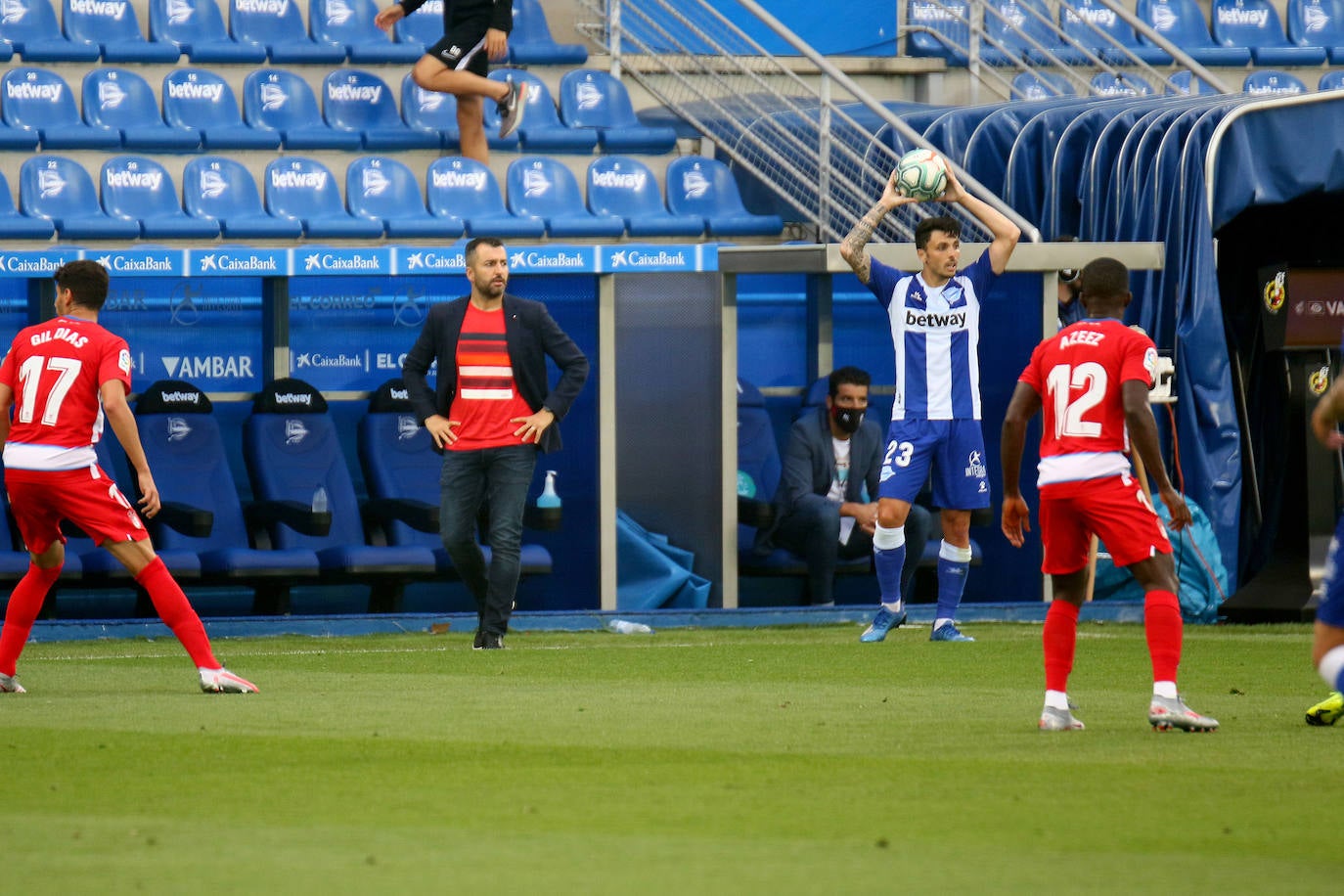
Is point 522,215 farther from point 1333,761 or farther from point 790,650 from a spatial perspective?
point 1333,761

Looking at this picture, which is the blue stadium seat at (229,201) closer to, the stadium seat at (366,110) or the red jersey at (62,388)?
the stadium seat at (366,110)

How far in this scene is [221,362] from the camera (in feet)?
45.1

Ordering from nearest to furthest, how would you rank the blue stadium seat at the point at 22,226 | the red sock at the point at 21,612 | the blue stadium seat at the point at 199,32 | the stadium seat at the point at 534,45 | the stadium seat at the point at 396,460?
1. the red sock at the point at 21,612
2. the stadium seat at the point at 396,460
3. the blue stadium seat at the point at 22,226
4. the blue stadium seat at the point at 199,32
5. the stadium seat at the point at 534,45

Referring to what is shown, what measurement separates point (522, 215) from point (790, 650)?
194 inches

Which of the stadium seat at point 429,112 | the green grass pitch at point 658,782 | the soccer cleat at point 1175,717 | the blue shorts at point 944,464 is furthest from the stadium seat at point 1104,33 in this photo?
the soccer cleat at point 1175,717

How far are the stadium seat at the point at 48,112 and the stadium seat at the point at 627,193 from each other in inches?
128

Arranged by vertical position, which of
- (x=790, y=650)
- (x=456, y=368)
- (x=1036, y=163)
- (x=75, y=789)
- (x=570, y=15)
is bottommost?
(x=790, y=650)

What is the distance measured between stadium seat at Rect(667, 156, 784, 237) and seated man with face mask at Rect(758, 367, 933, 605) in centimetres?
196

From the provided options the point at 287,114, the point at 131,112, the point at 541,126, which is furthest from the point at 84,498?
the point at 541,126

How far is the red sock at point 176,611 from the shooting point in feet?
27.7

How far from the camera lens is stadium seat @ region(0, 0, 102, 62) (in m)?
14.9

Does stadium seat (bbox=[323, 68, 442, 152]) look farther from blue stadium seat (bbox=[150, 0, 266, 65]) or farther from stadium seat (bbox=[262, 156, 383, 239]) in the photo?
stadium seat (bbox=[262, 156, 383, 239])

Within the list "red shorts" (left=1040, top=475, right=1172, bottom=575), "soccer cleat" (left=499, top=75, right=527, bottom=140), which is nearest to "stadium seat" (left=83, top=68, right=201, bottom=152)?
"soccer cleat" (left=499, top=75, right=527, bottom=140)

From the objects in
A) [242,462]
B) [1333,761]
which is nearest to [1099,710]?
[1333,761]
